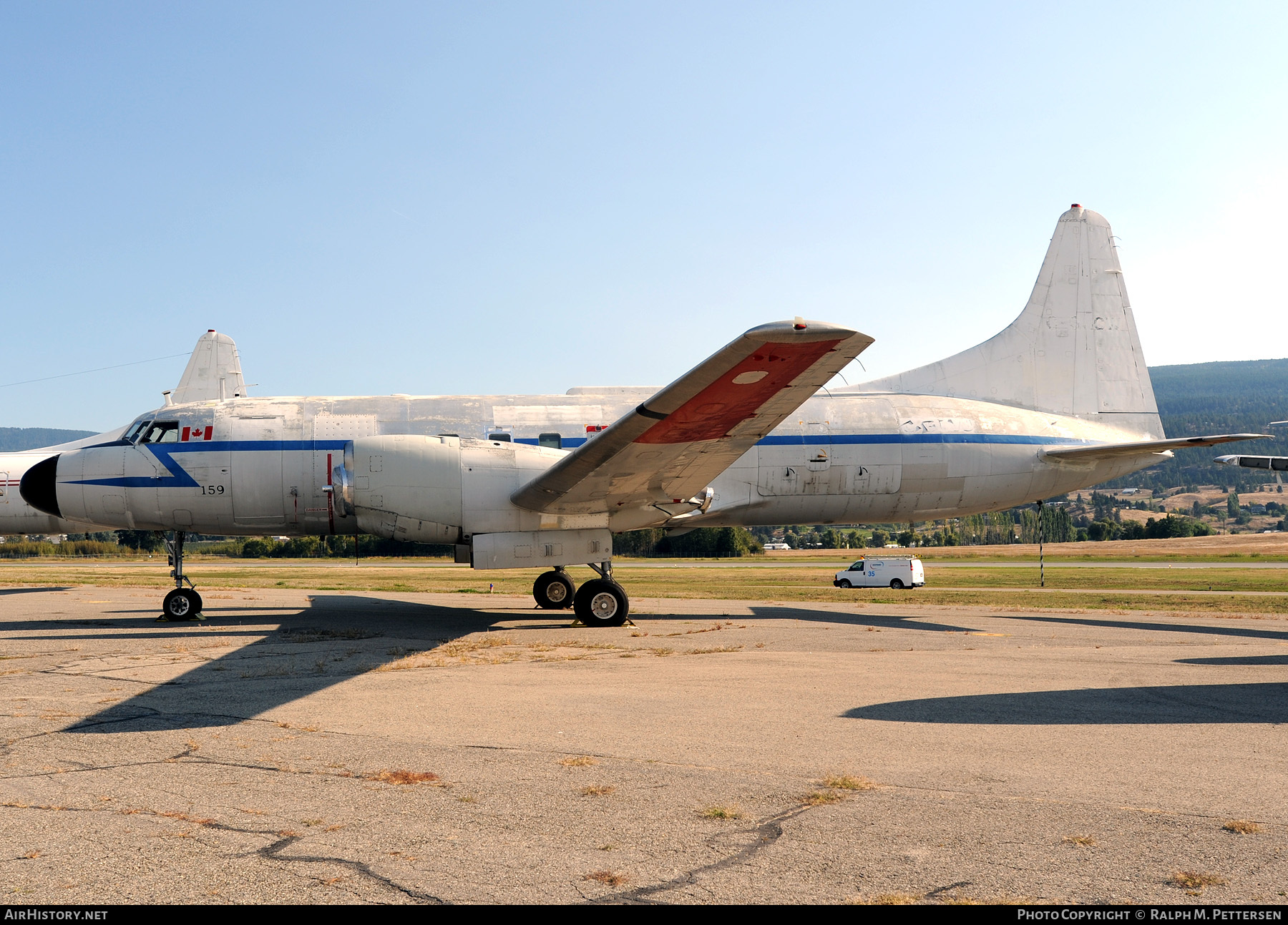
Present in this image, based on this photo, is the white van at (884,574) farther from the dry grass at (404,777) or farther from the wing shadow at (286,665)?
the dry grass at (404,777)

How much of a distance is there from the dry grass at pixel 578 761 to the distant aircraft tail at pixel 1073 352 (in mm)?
16708

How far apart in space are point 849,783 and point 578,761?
83.0 inches

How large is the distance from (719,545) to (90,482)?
60251 millimetres

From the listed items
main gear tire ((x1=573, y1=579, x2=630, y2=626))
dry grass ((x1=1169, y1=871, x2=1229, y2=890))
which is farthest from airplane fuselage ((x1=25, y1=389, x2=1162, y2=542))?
dry grass ((x1=1169, y1=871, x2=1229, y2=890))

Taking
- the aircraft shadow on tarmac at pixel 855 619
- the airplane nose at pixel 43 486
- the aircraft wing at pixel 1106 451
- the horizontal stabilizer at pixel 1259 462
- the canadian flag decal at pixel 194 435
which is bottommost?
the aircraft shadow on tarmac at pixel 855 619

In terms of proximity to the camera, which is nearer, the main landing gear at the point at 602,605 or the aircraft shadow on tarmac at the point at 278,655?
the aircraft shadow on tarmac at the point at 278,655

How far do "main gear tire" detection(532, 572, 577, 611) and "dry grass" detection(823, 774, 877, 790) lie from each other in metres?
14.8

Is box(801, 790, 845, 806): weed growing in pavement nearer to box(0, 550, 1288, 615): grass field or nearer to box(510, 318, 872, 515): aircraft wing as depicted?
box(510, 318, 872, 515): aircraft wing

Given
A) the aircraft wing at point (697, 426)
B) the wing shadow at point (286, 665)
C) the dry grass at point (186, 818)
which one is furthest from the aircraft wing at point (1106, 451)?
the dry grass at point (186, 818)

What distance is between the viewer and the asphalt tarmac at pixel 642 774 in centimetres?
435

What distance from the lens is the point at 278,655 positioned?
13.0 metres

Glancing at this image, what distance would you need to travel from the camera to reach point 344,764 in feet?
22.0

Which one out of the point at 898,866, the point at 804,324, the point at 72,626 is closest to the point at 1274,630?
the point at 804,324
